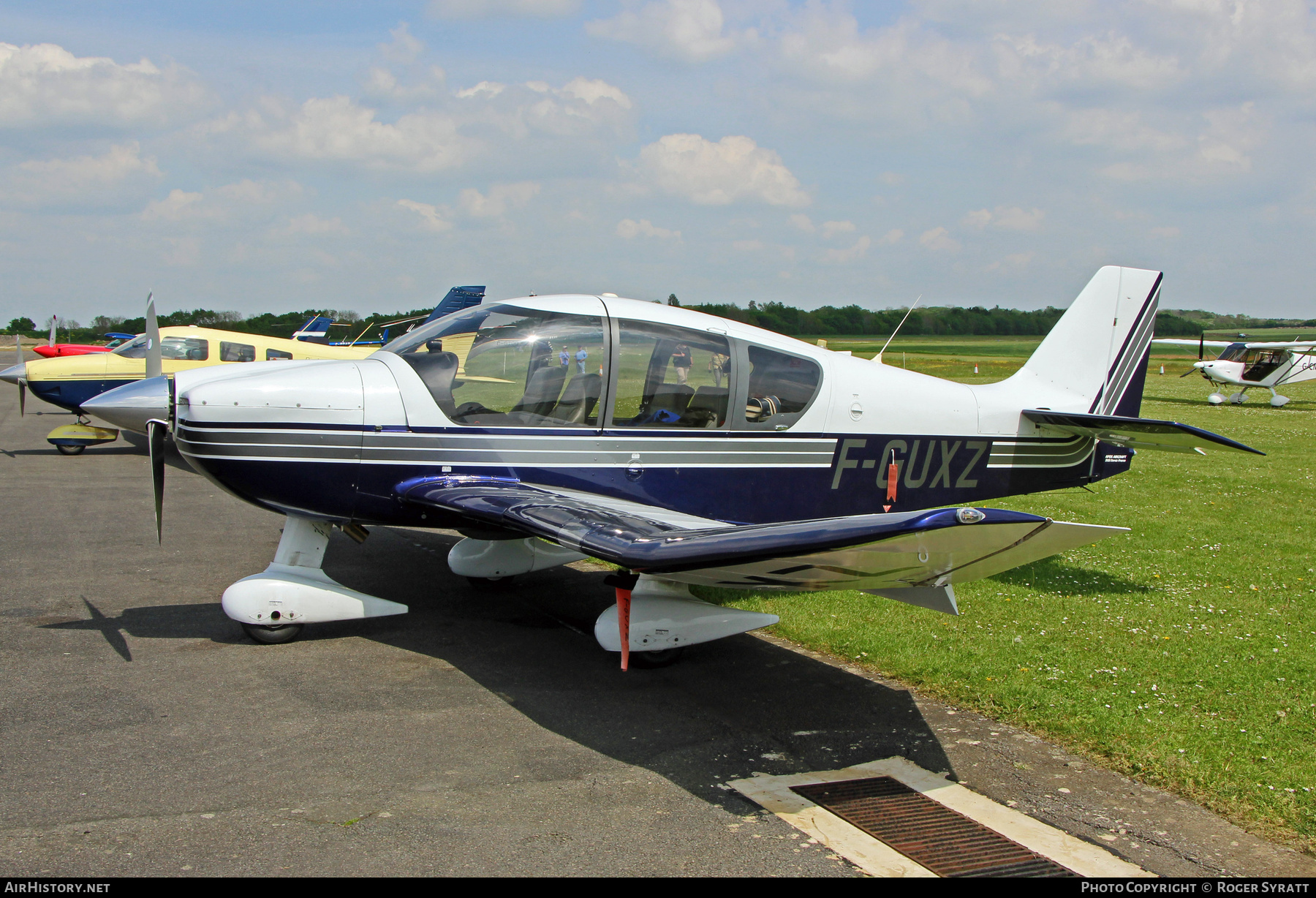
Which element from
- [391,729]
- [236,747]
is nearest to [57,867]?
[236,747]

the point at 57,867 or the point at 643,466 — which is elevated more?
the point at 643,466

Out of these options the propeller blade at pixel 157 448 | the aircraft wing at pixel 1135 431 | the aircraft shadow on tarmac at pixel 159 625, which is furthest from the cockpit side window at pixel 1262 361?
the propeller blade at pixel 157 448

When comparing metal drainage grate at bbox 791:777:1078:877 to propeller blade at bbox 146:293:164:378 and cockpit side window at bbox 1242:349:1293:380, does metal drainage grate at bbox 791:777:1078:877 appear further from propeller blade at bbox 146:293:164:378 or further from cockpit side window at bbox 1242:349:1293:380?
cockpit side window at bbox 1242:349:1293:380

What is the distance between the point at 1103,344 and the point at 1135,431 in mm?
1291

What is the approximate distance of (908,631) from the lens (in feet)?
20.2

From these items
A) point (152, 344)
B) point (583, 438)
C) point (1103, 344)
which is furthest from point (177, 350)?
point (1103, 344)

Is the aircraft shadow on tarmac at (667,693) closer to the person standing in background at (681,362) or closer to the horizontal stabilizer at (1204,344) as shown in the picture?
the person standing in background at (681,362)

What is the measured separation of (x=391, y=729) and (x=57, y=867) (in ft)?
5.16

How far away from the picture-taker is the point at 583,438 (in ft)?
19.0

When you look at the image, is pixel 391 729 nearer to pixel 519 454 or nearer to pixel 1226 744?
pixel 519 454

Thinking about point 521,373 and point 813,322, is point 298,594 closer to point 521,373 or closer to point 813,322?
point 521,373

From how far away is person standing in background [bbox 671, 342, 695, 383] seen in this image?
236 inches

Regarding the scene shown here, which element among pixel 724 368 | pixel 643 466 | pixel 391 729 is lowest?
pixel 391 729

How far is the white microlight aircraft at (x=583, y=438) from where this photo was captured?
547cm
